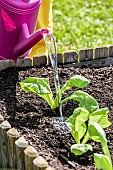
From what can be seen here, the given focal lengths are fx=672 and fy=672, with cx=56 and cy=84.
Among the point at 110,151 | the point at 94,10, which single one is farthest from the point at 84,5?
the point at 110,151

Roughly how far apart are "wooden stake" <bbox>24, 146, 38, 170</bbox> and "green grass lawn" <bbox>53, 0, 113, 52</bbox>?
288 cm

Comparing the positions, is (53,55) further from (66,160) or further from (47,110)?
(66,160)

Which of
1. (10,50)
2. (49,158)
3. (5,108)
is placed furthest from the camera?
(10,50)

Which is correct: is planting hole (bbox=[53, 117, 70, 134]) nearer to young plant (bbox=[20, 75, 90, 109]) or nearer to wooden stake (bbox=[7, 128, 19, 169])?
young plant (bbox=[20, 75, 90, 109])

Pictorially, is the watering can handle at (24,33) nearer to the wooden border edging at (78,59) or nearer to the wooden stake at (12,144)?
the wooden border edging at (78,59)

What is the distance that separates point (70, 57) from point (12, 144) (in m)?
1.23

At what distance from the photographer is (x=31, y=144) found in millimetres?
3260

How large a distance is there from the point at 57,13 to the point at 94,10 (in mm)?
422

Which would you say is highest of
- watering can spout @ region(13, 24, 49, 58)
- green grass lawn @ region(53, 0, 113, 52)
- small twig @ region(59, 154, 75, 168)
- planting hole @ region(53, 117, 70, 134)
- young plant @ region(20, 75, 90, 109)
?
green grass lawn @ region(53, 0, 113, 52)

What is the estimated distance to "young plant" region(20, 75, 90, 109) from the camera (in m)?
3.57

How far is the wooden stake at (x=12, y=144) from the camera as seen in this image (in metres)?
3.17

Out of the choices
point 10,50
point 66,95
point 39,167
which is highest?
point 10,50

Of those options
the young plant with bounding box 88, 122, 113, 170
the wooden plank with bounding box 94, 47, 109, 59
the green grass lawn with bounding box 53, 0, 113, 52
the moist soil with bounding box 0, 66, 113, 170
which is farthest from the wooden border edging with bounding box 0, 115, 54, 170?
the green grass lawn with bounding box 53, 0, 113, 52

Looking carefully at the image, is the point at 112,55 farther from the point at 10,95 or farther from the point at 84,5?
the point at 84,5
